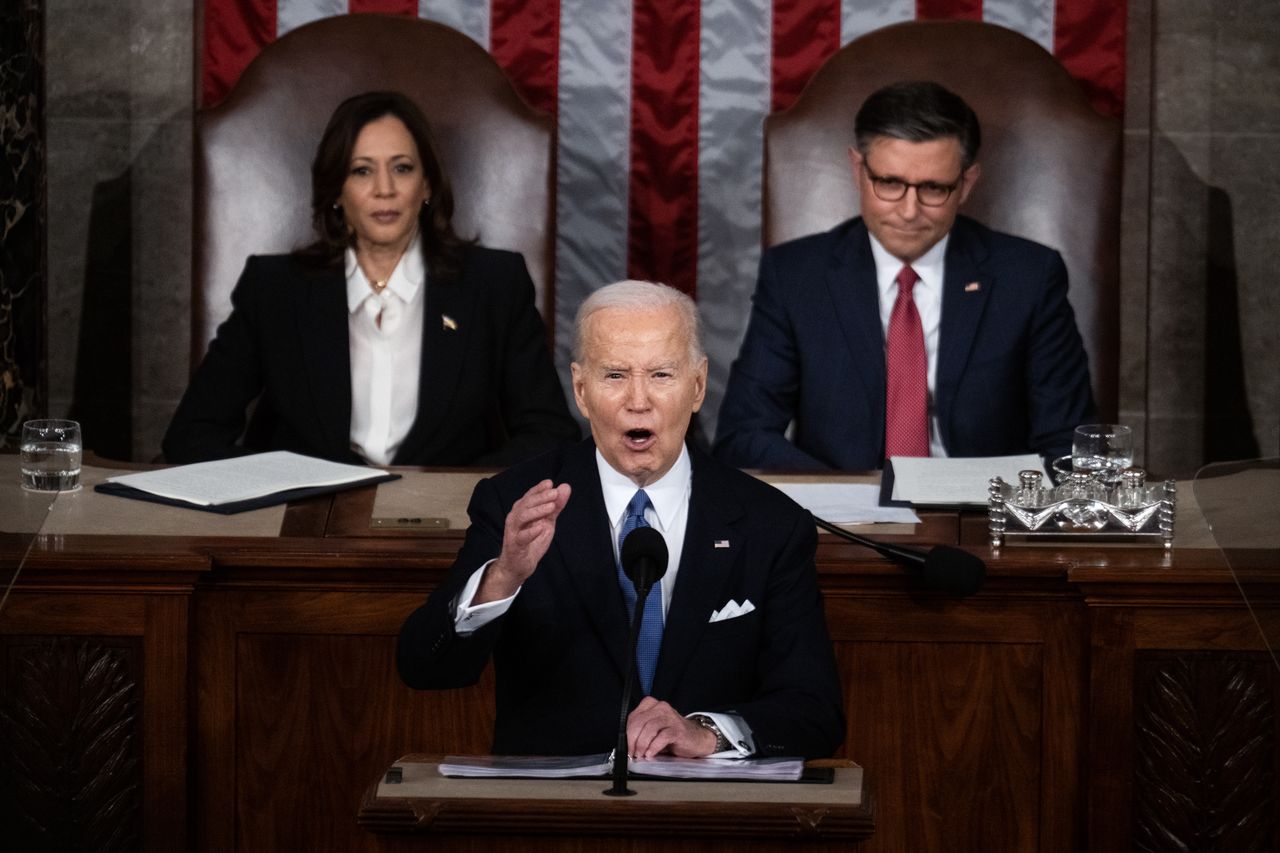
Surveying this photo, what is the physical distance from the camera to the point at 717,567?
2.57 meters

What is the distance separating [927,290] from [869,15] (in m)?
1.10

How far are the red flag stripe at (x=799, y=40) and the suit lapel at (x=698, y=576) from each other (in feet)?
8.86

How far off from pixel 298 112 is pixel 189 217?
0.69m

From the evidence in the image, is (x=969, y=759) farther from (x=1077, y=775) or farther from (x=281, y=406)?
(x=281, y=406)

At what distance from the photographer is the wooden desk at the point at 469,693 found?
9.48ft

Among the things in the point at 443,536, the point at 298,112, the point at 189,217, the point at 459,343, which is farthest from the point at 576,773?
the point at 189,217

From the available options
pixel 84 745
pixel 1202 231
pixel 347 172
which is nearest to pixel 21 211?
pixel 347 172

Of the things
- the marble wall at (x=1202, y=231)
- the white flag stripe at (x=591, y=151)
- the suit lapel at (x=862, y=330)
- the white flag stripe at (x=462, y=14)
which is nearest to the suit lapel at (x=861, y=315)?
the suit lapel at (x=862, y=330)

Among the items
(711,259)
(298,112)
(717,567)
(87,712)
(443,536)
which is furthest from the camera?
(711,259)

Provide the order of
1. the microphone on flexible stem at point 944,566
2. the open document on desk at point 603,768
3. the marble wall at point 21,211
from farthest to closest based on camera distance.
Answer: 1. the marble wall at point 21,211
2. the microphone on flexible stem at point 944,566
3. the open document on desk at point 603,768

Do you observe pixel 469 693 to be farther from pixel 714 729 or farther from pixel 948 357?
pixel 948 357

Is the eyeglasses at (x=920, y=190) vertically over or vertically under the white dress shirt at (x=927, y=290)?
over

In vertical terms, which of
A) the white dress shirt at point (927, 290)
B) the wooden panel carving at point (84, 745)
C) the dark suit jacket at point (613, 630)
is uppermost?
the white dress shirt at point (927, 290)

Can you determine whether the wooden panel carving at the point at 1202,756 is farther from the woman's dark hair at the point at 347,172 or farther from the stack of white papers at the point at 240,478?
the woman's dark hair at the point at 347,172
